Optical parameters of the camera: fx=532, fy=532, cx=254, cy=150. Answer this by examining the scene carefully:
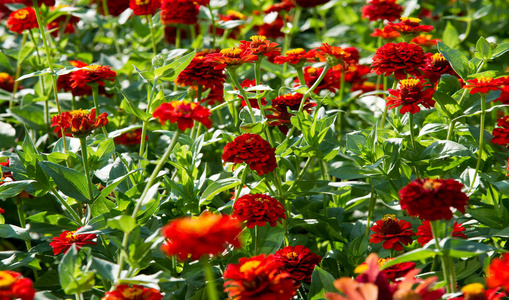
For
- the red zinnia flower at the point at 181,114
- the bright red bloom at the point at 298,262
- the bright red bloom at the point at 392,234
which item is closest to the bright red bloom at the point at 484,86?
the bright red bloom at the point at 392,234

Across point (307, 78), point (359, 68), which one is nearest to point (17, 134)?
point (307, 78)

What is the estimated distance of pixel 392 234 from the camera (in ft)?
4.58

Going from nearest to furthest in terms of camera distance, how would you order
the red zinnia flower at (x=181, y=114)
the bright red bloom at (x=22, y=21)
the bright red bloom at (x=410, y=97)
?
the red zinnia flower at (x=181, y=114) < the bright red bloom at (x=410, y=97) < the bright red bloom at (x=22, y=21)

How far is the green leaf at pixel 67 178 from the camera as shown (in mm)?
1432

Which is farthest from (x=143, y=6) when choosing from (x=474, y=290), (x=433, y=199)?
(x=474, y=290)

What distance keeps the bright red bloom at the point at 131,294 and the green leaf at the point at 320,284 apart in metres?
0.39

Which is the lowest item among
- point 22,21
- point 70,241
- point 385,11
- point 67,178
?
point 70,241

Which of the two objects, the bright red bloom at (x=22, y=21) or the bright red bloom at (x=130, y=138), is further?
the bright red bloom at (x=130, y=138)

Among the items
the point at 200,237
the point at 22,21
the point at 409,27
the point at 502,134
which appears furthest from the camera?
the point at 22,21

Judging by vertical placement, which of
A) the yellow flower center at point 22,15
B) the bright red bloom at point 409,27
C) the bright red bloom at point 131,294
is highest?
the yellow flower center at point 22,15

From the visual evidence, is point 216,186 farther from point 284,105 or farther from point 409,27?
point 409,27

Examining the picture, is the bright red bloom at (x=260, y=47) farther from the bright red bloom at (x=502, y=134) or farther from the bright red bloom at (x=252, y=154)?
the bright red bloom at (x=502, y=134)

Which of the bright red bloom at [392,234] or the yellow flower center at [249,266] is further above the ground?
the yellow flower center at [249,266]

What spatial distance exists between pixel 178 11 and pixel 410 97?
114 cm
